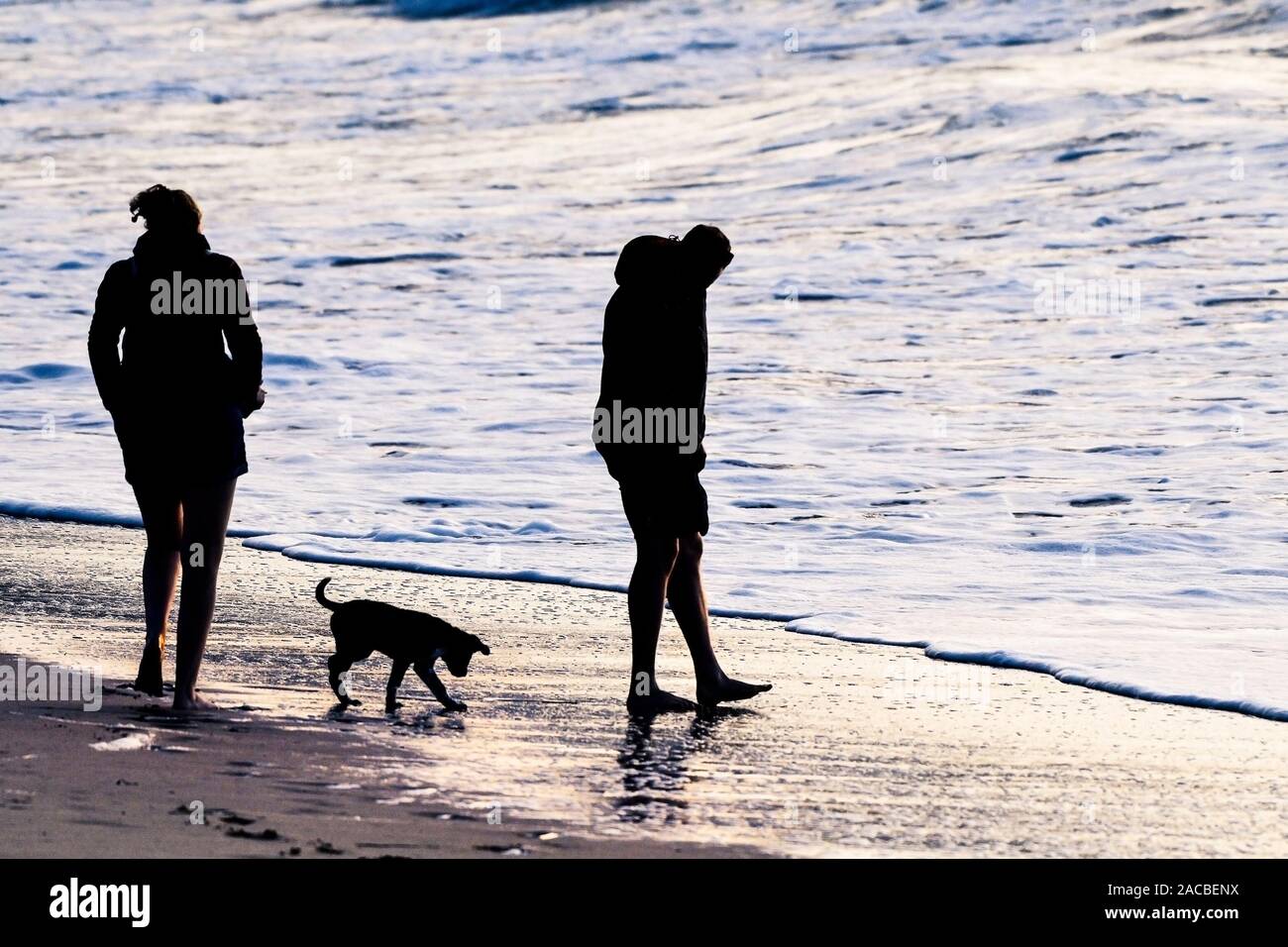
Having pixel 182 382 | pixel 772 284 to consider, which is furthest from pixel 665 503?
pixel 772 284

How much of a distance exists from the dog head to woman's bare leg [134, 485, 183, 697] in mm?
919

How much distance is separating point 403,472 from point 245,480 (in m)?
1.01

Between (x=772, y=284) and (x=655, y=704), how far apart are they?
12840mm

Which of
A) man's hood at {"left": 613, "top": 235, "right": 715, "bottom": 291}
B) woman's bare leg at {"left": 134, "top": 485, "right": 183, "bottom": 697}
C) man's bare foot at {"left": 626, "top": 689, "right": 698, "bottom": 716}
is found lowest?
man's bare foot at {"left": 626, "top": 689, "right": 698, "bottom": 716}

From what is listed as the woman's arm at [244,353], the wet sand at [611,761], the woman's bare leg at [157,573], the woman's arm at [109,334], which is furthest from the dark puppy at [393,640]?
the woman's arm at [109,334]

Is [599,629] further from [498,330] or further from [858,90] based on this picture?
[858,90]

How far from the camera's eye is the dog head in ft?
17.3

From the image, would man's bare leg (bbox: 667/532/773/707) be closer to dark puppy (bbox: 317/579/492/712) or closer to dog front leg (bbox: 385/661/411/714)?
dark puppy (bbox: 317/579/492/712)

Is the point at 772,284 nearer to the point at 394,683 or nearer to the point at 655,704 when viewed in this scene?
the point at 655,704

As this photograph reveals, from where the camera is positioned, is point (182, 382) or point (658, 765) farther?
point (182, 382)

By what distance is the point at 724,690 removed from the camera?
5.45 meters

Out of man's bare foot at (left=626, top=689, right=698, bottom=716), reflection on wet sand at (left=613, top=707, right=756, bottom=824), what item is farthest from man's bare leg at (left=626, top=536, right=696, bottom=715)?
reflection on wet sand at (left=613, top=707, right=756, bottom=824)

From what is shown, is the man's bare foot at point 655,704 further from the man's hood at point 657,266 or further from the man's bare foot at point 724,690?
the man's hood at point 657,266
